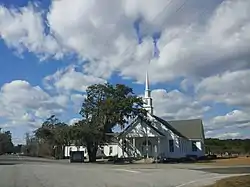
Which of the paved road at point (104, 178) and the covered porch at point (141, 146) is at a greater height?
the covered porch at point (141, 146)

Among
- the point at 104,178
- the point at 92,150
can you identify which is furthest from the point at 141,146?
the point at 104,178

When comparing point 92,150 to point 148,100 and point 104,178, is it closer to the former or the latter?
point 148,100

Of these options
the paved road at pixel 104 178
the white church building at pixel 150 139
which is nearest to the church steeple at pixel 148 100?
the white church building at pixel 150 139

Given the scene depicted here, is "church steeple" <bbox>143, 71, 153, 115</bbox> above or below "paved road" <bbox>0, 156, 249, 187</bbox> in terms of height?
above

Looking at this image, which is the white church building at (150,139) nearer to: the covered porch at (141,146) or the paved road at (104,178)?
the covered porch at (141,146)

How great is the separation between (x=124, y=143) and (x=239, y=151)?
28181 millimetres

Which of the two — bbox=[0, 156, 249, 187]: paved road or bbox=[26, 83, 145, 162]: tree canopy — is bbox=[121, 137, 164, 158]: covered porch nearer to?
bbox=[26, 83, 145, 162]: tree canopy

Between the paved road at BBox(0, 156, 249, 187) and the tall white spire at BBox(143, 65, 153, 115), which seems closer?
the paved road at BBox(0, 156, 249, 187)

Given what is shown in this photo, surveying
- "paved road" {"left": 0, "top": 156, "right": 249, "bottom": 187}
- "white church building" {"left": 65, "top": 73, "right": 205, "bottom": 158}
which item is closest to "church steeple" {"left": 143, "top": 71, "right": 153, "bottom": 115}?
"white church building" {"left": 65, "top": 73, "right": 205, "bottom": 158}

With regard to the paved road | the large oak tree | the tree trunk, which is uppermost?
the large oak tree

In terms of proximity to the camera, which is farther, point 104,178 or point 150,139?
point 150,139

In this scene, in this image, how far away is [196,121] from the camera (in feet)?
262

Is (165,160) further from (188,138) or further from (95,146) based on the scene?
(188,138)

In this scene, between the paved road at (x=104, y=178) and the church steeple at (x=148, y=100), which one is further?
the church steeple at (x=148, y=100)
